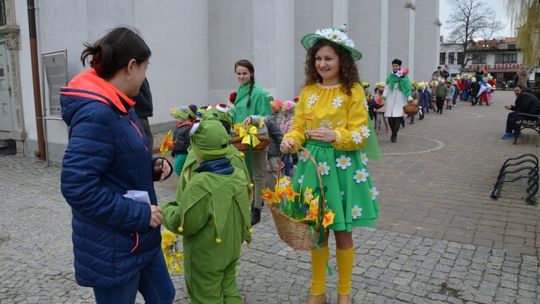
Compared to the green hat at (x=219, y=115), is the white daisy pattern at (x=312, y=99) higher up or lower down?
higher up

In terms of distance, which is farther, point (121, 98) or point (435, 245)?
point (435, 245)

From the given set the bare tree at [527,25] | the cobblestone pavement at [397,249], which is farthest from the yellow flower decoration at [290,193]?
the bare tree at [527,25]

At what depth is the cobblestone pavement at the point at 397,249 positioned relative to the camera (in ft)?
12.2

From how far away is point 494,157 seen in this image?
31.5 feet

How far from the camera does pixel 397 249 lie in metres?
4.60

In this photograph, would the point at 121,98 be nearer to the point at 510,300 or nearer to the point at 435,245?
the point at 510,300

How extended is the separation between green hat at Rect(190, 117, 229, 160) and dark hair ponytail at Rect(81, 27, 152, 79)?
69 cm

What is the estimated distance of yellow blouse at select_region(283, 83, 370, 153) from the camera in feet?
10.1

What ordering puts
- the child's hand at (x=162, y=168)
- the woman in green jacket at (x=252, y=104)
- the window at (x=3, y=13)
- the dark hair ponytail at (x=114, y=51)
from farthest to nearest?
the window at (x=3, y=13) < the woman in green jacket at (x=252, y=104) < the child's hand at (x=162, y=168) < the dark hair ponytail at (x=114, y=51)

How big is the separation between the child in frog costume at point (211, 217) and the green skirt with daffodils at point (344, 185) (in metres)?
0.59

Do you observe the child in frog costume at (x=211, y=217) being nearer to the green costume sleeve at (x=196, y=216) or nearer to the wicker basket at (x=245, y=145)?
the green costume sleeve at (x=196, y=216)

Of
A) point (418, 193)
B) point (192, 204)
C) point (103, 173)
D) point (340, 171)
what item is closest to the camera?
point (103, 173)

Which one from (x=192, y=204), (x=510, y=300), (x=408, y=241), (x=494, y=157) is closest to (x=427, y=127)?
(x=494, y=157)

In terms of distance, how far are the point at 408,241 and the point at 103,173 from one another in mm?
3654
